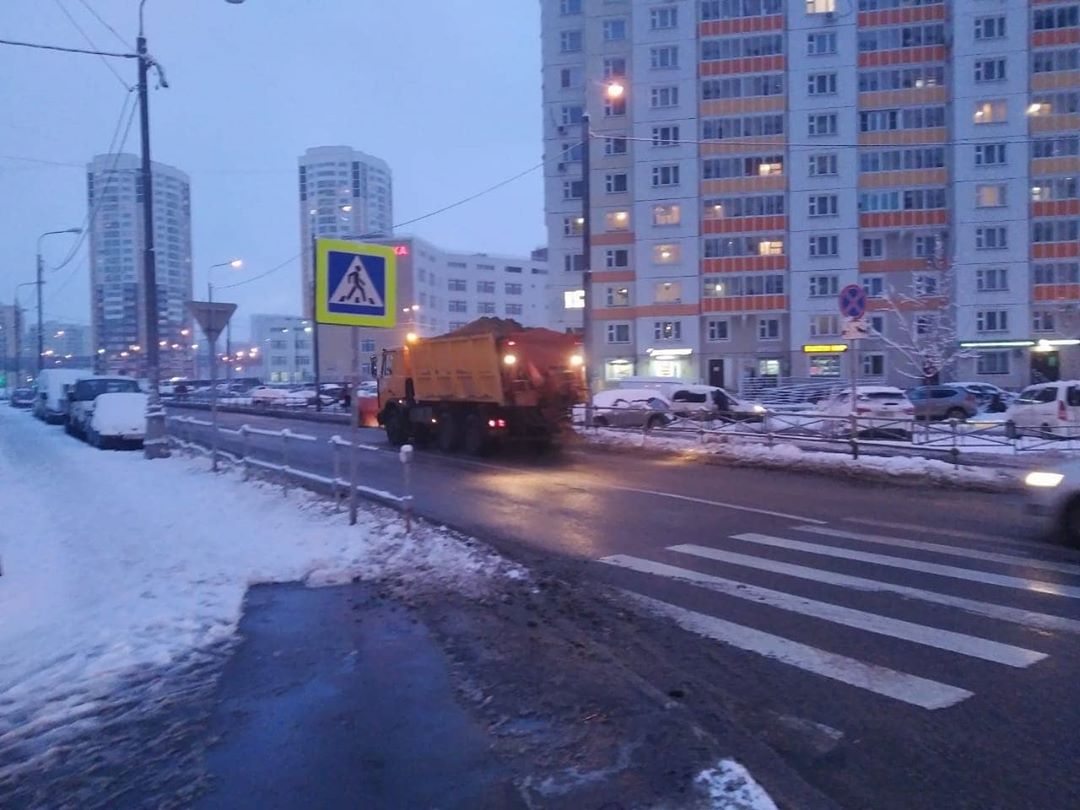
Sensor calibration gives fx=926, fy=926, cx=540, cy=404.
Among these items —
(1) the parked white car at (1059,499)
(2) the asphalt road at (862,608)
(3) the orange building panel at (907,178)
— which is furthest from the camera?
(3) the orange building panel at (907,178)

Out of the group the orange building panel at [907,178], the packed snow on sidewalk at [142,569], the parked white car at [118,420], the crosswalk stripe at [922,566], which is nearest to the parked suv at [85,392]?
the parked white car at [118,420]

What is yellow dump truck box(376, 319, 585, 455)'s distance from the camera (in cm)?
2152

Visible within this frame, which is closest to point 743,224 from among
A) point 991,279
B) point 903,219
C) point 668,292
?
point 668,292

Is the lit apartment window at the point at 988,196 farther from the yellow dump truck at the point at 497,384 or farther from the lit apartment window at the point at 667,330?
the yellow dump truck at the point at 497,384

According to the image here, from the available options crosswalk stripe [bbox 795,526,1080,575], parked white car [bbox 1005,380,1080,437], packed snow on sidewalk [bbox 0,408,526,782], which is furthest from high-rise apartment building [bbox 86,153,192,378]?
crosswalk stripe [bbox 795,526,1080,575]

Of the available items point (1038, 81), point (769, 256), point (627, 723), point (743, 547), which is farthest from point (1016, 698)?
point (1038, 81)

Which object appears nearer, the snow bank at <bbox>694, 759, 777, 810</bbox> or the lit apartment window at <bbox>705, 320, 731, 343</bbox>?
the snow bank at <bbox>694, 759, 777, 810</bbox>

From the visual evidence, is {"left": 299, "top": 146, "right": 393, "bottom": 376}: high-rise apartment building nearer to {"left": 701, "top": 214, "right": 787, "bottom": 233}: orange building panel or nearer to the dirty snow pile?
{"left": 701, "top": 214, "right": 787, "bottom": 233}: orange building panel

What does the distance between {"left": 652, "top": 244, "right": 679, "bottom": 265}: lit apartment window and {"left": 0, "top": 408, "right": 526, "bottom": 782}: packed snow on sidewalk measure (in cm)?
4655

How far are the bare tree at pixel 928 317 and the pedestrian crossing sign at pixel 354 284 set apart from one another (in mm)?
48446

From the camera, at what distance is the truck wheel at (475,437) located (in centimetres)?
2234

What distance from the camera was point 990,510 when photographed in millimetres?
12859

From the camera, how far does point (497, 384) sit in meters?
21.6

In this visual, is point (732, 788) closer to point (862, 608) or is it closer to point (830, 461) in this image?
point (862, 608)
